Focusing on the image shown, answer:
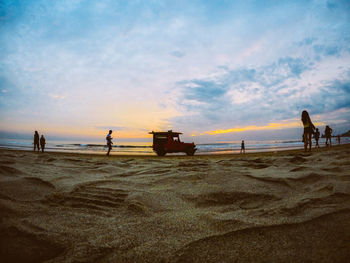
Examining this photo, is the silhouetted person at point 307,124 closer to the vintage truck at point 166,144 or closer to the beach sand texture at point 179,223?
the beach sand texture at point 179,223

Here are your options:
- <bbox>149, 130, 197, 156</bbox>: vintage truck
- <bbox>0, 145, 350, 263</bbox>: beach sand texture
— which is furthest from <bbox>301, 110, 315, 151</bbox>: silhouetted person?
<bbox>149, 130, 197, 156</bbox>: vintage truck

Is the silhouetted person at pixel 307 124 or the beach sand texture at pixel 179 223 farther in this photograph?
the silhouetted person at pixel 307 124

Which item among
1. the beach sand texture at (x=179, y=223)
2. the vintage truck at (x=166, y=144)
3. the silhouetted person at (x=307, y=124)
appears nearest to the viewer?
the beach sand texture at (x=179, y=223)

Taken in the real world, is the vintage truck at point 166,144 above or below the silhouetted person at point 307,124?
below

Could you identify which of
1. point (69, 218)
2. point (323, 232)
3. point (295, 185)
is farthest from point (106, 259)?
point (295, 185)

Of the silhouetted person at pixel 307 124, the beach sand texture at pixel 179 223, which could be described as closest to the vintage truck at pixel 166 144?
the silhouetted person at pixel 307 124

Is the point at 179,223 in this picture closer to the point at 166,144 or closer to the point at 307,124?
the point at 307,124

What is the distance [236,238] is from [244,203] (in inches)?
29.7

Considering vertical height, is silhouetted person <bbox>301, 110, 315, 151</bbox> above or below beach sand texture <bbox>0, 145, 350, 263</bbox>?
above

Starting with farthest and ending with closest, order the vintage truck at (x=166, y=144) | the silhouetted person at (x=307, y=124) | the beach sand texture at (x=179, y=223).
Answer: the vintage truck at (x=166, y=144) < the silhouetted person at (x=307, y=124) < the beach sand texture at (x=179, y=223)

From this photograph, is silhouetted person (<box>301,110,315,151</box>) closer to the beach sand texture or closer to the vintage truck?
the beach sand texture

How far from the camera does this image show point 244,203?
1.83 m

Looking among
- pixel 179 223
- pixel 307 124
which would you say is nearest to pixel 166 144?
pixel 307 124

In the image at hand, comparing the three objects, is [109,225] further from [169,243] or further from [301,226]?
[301,226]
